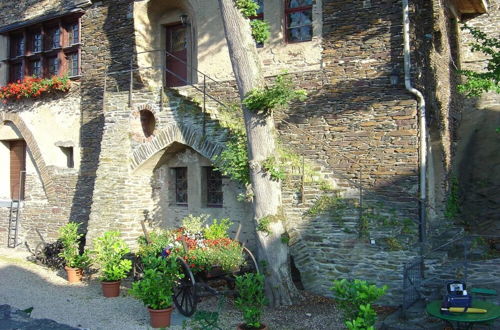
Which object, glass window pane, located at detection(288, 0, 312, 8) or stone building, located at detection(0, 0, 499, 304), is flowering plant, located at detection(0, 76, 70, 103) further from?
glass window pane, located at detection(288, 0, 312, 8)

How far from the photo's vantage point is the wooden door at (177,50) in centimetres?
1253

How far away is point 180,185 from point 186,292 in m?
4.05

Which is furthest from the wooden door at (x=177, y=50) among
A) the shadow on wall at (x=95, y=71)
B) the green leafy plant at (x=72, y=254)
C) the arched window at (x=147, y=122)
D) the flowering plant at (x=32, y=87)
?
the green leafy plant at (x=72, y=254)

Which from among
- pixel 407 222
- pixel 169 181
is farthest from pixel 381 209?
pixel 169 181

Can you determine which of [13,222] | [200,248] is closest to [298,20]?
[200,248]

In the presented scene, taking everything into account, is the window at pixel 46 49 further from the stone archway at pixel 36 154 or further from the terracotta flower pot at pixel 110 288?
the terracotta flower pot at pixel 110 288

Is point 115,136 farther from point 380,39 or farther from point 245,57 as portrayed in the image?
point 380,39

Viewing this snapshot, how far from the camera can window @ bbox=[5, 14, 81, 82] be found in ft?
45.4

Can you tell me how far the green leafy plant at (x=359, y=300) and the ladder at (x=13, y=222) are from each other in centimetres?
1143

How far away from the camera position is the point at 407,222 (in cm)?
862

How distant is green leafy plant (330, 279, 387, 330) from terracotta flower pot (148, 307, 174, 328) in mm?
2825

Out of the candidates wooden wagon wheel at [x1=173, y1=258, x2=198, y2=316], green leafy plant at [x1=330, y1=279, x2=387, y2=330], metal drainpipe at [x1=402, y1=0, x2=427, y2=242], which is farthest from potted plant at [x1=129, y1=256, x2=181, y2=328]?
metal drainpipe at [x1=402, y1=0, x2=427, y2=242]

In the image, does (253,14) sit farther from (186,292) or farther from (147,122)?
(186,292)

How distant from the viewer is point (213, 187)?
11258 mm
